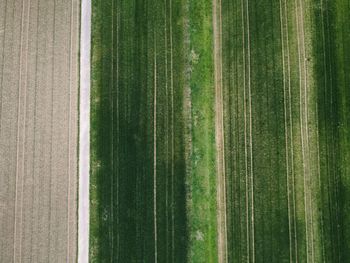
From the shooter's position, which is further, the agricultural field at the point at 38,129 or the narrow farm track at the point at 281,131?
the agricultural field at the point at 38,129

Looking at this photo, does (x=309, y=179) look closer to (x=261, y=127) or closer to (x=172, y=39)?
(x=261, y=127)

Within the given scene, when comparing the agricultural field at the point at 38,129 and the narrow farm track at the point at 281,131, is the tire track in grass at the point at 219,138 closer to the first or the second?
the narrow farm track at the point at 281,131

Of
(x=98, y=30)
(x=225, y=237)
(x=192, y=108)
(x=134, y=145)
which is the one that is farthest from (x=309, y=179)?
(x=98, y=30)

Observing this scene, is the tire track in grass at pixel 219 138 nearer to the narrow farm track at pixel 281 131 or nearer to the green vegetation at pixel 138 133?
the narrow farm track at pixel 281 131

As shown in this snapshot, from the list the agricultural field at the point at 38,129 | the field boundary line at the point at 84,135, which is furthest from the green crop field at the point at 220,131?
Answer: the agricultural field at the point at 38,129

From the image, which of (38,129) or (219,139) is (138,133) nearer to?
(219,139)

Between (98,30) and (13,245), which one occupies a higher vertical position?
(98,30)
